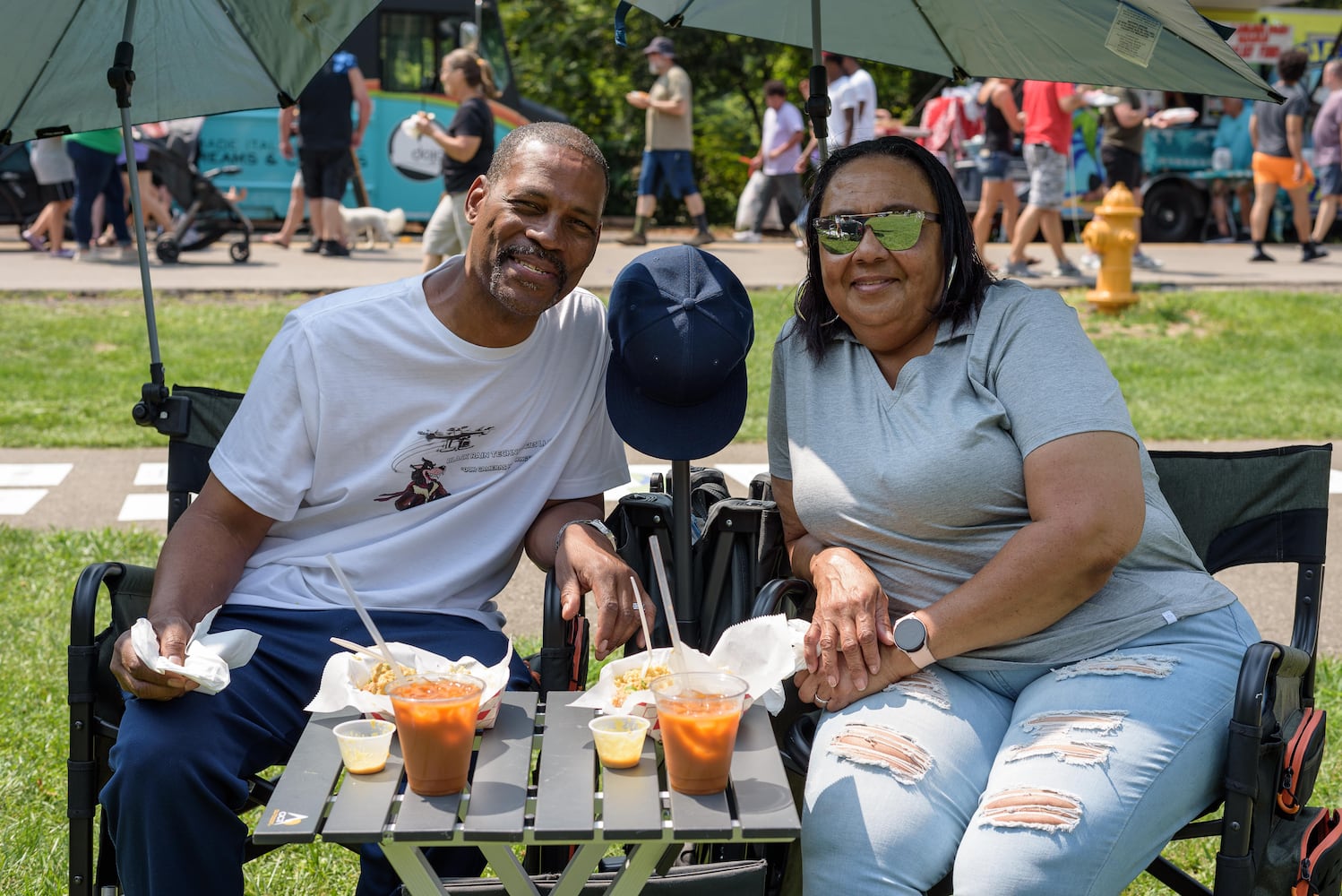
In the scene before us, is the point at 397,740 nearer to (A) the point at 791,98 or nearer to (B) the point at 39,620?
(B) the point at 39,620

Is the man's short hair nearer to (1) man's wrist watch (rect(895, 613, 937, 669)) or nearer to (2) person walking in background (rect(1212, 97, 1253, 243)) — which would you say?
(1) man's wrist watch (rect(895, 613, 937, 669))

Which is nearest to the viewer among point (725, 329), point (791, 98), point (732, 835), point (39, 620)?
point (732, 835)

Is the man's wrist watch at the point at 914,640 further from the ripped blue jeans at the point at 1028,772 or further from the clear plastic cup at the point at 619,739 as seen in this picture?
the clear plastic cup at the point at 619,739

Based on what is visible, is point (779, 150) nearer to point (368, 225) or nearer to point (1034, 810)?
point (368, 225)

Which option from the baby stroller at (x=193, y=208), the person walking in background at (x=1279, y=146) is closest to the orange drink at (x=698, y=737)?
the baby stroller at (x=193, y=208)

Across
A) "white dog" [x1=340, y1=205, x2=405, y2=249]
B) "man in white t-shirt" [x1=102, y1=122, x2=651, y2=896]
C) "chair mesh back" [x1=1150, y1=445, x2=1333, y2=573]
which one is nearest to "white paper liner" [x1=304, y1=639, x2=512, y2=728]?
"man in white t-shirt" [x1=102, y1=122, x2=651, y2=896]

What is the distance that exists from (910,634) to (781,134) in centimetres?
1387

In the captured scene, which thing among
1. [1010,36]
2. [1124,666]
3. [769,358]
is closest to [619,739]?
[1124,666]

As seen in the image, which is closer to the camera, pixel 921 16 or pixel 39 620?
pixel 921 16

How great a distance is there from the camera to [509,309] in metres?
2.89

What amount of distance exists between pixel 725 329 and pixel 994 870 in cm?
110

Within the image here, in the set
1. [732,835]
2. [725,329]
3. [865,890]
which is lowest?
[865,890]

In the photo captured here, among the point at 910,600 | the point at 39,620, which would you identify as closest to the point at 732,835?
the point at 910,600

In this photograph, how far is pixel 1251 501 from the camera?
3090mm
